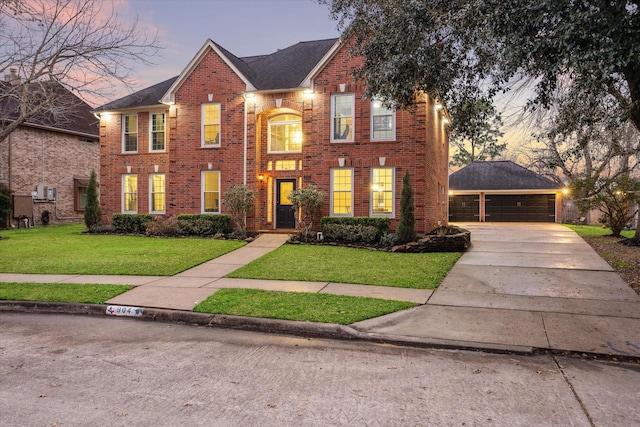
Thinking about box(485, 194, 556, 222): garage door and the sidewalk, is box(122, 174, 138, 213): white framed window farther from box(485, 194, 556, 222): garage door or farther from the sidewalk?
box(485, 194, 556, 222): garage door

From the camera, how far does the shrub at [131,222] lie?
65.2 feet

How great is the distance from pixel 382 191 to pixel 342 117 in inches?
137

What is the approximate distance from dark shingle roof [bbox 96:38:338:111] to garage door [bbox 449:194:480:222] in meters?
18.4

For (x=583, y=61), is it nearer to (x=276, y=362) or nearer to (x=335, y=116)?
(x=276, y=362)

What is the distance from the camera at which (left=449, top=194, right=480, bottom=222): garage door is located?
34.2 meters

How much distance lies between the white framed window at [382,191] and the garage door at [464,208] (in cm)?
1930

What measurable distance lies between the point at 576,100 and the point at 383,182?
7415 mm

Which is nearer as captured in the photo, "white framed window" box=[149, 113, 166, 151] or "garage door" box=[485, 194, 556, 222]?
"white framed window" box=[149, 113, 166, 151]

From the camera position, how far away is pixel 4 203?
22891 millimetres

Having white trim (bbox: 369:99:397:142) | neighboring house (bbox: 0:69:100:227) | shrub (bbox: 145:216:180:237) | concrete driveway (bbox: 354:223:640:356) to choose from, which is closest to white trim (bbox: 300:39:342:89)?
white trim (bbox: 369:99:397:142)

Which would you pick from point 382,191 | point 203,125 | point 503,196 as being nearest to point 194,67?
point 203,125

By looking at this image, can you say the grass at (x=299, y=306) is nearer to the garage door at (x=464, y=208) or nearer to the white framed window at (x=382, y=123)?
the white framed window at (x=382, y=123)

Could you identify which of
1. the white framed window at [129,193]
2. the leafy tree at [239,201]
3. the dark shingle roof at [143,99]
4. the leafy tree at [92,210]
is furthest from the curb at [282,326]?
Answer: the dark shingle roof at [143,99]

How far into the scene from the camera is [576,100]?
11312mm
